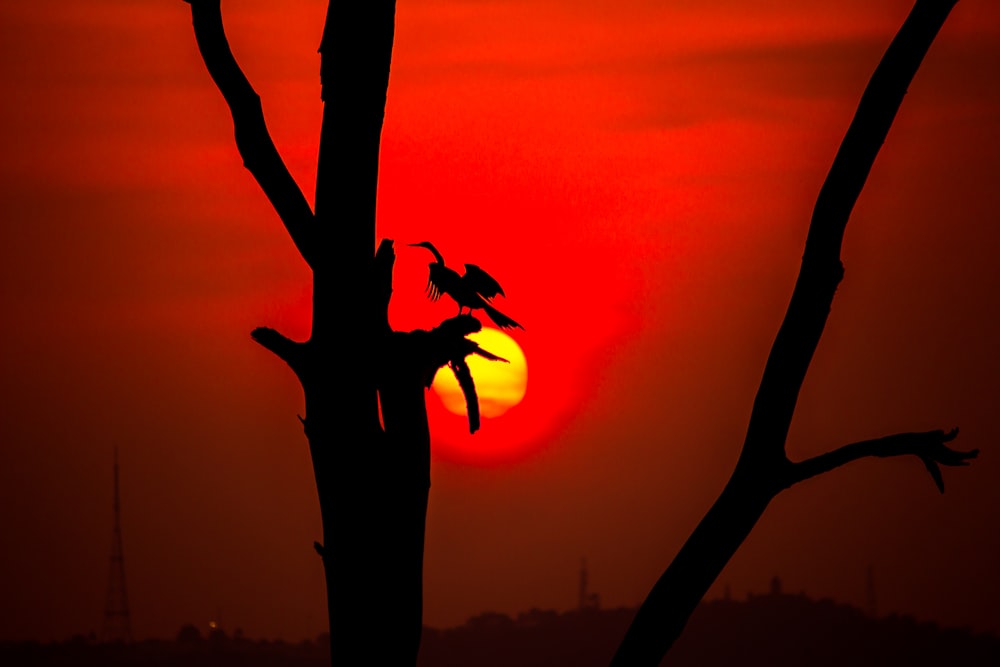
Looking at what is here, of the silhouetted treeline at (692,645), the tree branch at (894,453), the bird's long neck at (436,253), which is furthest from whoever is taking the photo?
the silhouetted treeline at (692,645)

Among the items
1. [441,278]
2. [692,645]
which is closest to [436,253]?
[441,278]

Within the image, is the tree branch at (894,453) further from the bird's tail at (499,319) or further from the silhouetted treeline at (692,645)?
the silhouetted treeline at (692,645)

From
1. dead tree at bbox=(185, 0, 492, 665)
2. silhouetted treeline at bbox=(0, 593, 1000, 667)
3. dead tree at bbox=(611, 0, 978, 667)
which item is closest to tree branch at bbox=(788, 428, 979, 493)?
dead tree at bbox=(611, 0, 978, 667)

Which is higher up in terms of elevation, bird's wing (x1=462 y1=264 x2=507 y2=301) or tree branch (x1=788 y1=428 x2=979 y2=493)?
bird's wing (x1=462 y1=264 x2=507 y2=301)

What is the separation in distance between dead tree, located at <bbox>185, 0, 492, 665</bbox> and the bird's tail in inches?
45.2

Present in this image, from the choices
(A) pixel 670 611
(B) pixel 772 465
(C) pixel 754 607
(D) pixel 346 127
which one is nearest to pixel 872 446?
(B) pixel 772 465

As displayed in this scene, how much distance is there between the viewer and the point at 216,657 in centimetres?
12825

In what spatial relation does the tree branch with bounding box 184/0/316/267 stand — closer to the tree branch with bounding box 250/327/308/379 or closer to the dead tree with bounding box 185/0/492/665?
the dead tree with bounding box 185/0/492/665

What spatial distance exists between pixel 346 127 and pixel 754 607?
461ft

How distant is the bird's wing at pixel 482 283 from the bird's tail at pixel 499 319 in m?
0.06

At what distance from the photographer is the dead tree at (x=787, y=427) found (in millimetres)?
7836

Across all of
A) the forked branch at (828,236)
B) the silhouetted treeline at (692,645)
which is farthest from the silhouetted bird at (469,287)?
the silhouetted treeline at (692,645)

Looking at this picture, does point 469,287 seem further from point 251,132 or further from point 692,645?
point 692,645

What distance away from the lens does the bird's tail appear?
973 centimetres
